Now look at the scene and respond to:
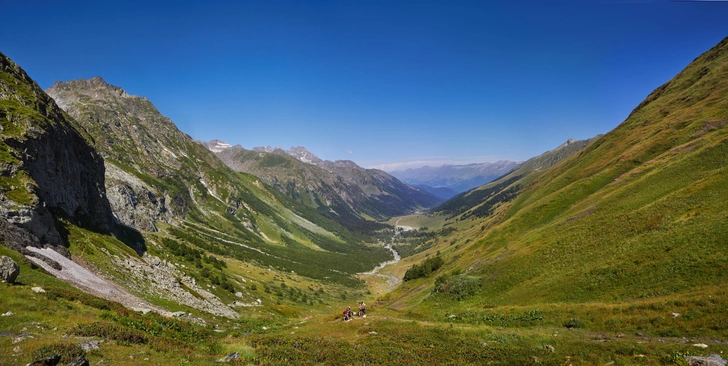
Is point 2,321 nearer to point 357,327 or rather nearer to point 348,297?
point 357,327

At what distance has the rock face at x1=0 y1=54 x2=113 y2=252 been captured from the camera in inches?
1660

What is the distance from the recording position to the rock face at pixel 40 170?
138 feet

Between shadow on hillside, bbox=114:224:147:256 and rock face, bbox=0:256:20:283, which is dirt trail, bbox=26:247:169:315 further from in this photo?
shadow on hillside, bbox=114:224:147:256

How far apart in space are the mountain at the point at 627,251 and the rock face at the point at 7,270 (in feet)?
146

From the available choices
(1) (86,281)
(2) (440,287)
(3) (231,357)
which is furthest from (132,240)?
(3) (231,357)

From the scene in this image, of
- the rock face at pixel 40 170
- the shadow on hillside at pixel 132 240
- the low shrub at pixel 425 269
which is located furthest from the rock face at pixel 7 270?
the low shrub at pixel 425 269

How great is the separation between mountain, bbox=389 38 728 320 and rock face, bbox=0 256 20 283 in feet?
146

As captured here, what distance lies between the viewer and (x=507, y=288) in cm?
5106

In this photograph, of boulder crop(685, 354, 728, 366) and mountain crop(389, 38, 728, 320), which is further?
mountain crop(389, 38, 728, 320)

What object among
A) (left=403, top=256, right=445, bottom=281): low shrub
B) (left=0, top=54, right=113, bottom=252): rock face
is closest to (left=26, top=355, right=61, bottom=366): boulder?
(left=0, top=54, right=113, bottom=252): rock face

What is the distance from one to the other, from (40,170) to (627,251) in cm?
9115

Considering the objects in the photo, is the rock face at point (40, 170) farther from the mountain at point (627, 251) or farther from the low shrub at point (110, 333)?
the mountain at point (627, 251)

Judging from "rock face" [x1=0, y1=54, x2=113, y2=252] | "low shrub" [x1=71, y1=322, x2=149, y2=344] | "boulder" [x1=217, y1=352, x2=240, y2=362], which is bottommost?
"boulder" [x1=217, y1=352, x2=240, y2=362]

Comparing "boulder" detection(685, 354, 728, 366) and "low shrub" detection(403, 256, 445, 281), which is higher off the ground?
"boulder" detection(685, 354, 728, 366)
